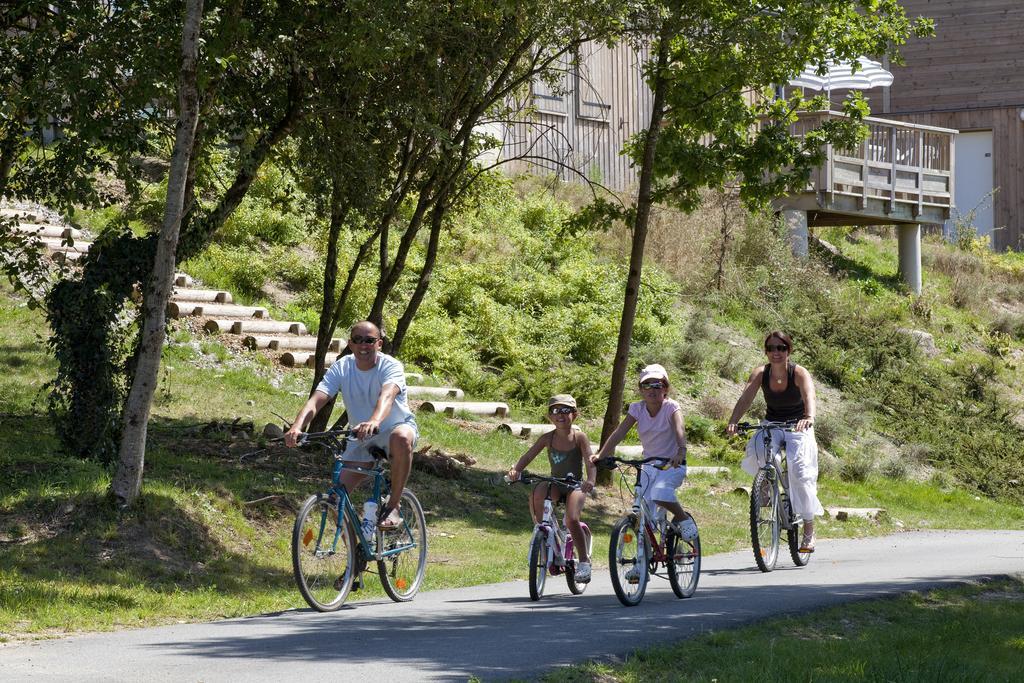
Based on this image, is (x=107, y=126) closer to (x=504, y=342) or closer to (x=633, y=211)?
(x=633, y=211)

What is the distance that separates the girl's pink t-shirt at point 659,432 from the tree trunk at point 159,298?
3.92 metres

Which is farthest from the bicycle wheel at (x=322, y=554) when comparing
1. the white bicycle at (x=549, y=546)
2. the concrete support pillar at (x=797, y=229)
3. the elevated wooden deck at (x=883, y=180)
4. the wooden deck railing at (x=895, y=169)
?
the concrete support pillar at (x=797, y=229)

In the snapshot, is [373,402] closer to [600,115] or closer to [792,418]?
[792,418]

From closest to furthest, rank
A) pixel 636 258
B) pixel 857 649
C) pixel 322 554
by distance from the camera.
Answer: pixel 857 649 < pixel 322 554 < pixel 636 258

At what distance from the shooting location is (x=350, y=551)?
9406 mm

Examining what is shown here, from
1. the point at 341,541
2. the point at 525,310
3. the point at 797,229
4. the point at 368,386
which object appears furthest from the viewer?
the point at 797,229

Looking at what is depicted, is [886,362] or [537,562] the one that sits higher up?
[886,362]

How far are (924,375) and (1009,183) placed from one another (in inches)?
565

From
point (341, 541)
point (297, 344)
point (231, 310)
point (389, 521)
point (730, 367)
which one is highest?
point (231, 310)

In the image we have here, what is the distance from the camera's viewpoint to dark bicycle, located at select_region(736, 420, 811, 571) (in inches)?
467

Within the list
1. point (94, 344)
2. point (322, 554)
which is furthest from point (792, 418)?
point (94, 344)

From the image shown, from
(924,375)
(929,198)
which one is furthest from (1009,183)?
(924,375)

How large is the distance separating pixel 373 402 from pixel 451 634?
6.48 feet

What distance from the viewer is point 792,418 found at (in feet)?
40.3
